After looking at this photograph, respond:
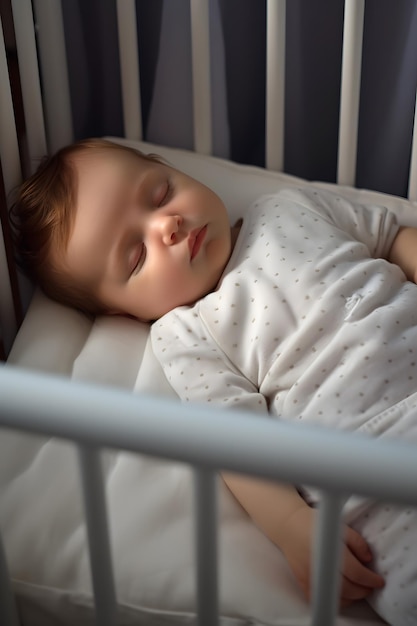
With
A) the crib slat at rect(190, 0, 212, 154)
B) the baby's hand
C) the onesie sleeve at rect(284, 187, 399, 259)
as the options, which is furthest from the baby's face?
the baby's hand

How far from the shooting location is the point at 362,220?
3.27ft

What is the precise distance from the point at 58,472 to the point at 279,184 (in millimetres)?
566

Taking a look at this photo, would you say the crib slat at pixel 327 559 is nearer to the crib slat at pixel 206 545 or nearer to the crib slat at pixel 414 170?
the crib slat at pixel 206 545

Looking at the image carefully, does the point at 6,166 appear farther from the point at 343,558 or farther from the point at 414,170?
the point at 343,558

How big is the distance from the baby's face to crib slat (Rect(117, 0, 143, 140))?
0.81 feet

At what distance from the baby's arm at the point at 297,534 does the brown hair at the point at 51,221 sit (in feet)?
1.21

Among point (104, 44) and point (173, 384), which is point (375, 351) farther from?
point (104, 44)

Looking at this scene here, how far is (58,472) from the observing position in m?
0.79

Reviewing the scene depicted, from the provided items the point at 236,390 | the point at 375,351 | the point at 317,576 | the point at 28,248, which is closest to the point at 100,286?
the point at 28,248

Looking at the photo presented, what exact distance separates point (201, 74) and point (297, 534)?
0.71 metres

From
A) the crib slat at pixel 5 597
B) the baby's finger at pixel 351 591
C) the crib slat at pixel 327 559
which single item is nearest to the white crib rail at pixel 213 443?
the crib slat at pixel 327 559

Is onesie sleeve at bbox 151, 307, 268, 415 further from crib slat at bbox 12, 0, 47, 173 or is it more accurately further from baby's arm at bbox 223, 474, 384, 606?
crib slat at bbox 12, 0, 47, 173

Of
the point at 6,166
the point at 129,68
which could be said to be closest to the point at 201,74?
the point at 129,68

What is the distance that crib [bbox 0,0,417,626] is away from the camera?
0.39 meters
